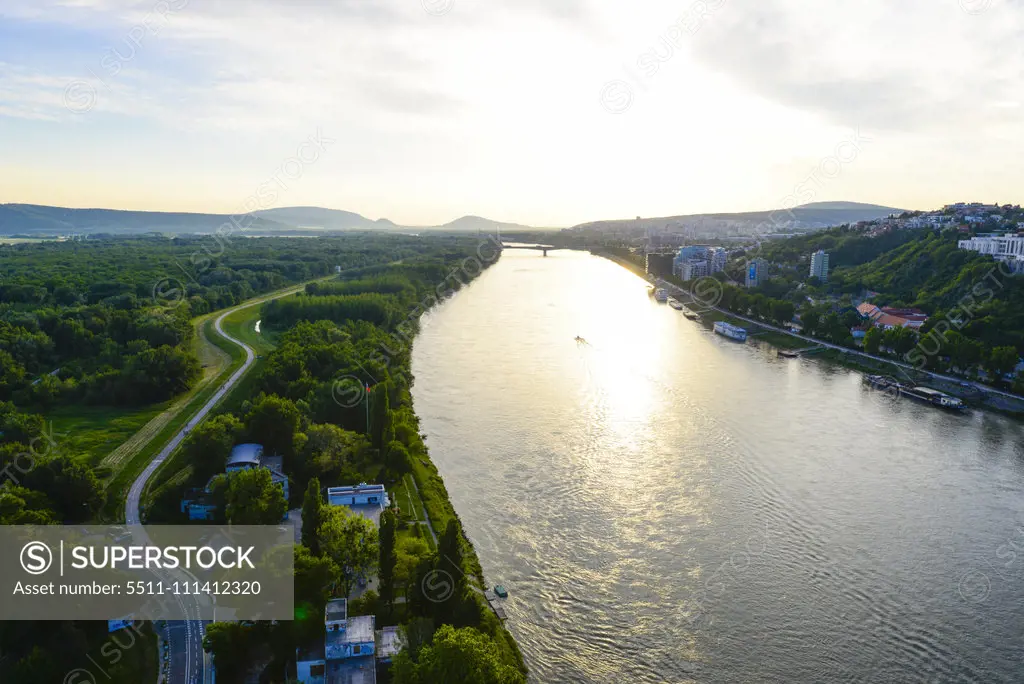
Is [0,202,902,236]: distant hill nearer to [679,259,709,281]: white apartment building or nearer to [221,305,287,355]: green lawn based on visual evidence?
[679,259,709,281]: white apartment building

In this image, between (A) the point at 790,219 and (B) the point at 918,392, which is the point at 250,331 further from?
(A) the point at 790,219

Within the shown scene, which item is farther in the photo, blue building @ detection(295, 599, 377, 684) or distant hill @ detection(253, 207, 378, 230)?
distant hill @ detection(253, 207, 378, 230)

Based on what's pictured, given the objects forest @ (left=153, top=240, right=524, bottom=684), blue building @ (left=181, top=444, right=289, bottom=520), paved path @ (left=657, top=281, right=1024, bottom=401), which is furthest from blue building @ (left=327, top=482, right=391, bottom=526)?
paved path @ (left=657, top=281, right=1024, bottom=401)

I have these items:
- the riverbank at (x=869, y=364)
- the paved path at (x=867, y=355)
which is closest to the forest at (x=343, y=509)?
the riverbank at (x=869, y=364)

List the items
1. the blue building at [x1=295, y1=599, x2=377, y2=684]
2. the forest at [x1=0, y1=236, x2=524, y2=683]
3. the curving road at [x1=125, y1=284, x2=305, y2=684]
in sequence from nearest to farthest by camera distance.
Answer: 1. the blue building at [x1=295, y1=599, x2=377, y2=684]
2. the curving road at [x1=125, y1=284, x2=305, y2=684]
3. the forest at [x1=0, y1=236, x2=524, y2=683]

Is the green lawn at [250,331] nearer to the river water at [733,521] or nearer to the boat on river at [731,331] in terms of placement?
the river water at [733,521]

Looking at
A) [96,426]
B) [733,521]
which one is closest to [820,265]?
[733,521]

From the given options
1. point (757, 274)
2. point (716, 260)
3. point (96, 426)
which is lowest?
point (96, 426)
